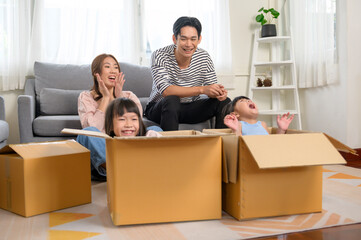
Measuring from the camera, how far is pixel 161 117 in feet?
7.86

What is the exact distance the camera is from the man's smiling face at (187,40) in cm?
240

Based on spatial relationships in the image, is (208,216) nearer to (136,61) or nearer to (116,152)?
(116,152)

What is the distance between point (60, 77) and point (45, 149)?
1.72 meters

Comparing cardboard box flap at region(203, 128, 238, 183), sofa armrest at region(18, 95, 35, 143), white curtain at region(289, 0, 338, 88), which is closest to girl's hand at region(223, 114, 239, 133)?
cardboard box flap at region(203, 128, 238, 183)

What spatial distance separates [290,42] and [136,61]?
157cm

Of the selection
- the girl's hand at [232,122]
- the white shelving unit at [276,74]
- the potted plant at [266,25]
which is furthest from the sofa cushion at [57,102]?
the potted plant at [266,25]

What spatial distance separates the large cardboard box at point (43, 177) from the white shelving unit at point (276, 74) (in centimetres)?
250

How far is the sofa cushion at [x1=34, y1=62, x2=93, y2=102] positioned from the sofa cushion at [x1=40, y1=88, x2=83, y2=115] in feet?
0.40

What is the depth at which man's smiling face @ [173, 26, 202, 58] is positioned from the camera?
240 centimetres

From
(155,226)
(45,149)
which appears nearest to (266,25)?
(45,149)

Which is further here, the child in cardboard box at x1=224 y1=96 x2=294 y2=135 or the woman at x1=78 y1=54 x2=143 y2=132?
the woman at x1=78 y1=54 x2=143 y2=132

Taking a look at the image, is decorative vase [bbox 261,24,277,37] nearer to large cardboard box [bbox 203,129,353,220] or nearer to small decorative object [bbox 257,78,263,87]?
small decorative object [bbox 257,78,263,87]

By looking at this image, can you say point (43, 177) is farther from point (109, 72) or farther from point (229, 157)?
point (109, 72)

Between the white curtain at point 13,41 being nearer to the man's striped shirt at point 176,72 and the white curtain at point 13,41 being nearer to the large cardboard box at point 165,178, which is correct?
the man's striped shirt at point 176,72
